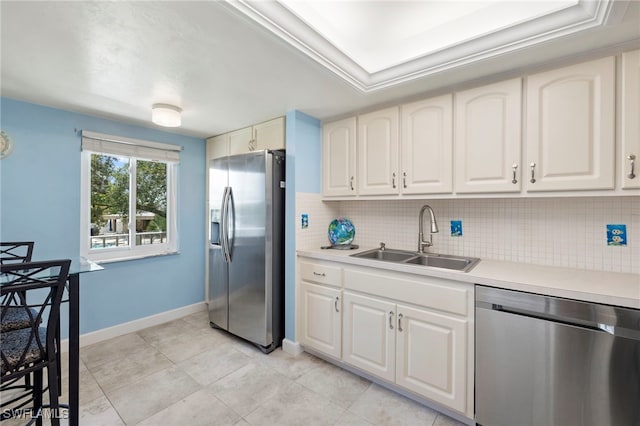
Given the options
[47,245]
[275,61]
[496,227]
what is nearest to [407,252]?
[496,227]

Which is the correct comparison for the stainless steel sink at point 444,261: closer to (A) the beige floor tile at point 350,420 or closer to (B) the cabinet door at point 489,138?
(B) the cabinet door at point 489,138

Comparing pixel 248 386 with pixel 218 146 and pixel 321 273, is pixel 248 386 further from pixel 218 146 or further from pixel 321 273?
pixel 218 146

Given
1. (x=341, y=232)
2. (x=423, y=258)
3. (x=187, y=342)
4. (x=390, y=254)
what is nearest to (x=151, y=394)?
(x=187, y=342)

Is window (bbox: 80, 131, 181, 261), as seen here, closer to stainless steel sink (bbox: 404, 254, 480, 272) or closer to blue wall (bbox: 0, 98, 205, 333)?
blue wall (bbox: 0, 98, 205, 333)

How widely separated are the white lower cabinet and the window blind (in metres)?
2.06

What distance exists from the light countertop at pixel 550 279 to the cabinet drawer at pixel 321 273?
28 centimetres

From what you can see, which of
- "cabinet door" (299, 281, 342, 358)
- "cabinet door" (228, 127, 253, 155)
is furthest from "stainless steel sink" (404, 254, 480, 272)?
"cabinet door" (228, 127, 253, 155)

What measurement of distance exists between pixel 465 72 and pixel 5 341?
2.89 m

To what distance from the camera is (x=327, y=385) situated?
205 cm

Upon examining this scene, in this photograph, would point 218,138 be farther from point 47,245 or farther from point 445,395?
point 445,395

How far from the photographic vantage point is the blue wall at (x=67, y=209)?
89.7 inches

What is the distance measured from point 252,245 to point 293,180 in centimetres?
69

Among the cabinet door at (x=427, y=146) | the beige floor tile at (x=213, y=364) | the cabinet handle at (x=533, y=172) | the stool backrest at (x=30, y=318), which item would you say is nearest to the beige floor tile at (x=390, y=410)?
the beige floor tile at (x=213, y=364)

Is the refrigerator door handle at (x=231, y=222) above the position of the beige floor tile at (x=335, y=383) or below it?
above
